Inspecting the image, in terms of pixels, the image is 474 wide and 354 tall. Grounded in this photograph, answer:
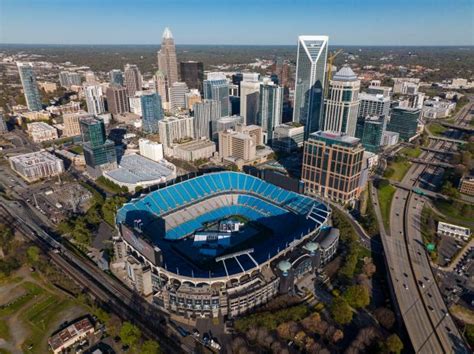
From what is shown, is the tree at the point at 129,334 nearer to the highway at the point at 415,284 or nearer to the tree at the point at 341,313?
the tree at the point at 341,313

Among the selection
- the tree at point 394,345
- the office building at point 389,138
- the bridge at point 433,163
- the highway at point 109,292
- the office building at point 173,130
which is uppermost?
the office building at point 173,130

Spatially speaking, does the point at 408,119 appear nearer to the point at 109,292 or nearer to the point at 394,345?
the point at 394,345

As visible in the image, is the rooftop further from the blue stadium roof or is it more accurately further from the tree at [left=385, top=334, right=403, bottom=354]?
the tree at [left=385, top=334, right=403, bottom=354]

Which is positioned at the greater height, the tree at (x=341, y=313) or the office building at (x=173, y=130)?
the office building at (x=173, y=130)

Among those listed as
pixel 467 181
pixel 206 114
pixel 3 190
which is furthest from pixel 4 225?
pixel 467 181

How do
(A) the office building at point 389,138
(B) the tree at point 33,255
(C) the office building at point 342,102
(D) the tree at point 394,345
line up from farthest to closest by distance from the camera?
(A) the office building at point 389,138
(C) the office building at point 342,102
(B) the tree at point 33,255
(D) the tree at point 394,345

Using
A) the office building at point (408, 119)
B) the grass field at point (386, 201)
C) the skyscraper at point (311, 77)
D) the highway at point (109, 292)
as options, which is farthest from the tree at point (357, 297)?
the office building at point (408, 119)

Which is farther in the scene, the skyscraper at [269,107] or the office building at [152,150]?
the skyscraper at [269,107]

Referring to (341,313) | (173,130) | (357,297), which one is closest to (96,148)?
(173,130)

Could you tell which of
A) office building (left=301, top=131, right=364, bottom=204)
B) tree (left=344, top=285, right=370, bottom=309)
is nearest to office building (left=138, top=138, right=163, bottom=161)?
office building (left=301, top=131, right=364, bottom=204)
